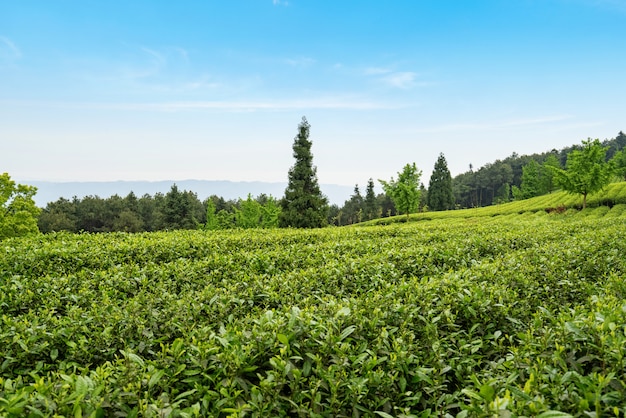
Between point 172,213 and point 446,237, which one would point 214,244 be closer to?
point 446,237

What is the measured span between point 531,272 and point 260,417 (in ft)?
15.8

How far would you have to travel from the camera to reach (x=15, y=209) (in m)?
29.3

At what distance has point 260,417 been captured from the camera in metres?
2.25

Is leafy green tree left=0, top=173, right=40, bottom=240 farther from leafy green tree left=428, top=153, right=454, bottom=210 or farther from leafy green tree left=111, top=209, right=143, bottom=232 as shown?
leafy green tree left=428, top=153, right=454, bottom=210

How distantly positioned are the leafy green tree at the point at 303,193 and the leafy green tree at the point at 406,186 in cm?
947

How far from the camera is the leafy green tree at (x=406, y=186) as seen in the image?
40297 mm

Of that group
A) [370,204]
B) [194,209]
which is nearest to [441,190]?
[370,204]

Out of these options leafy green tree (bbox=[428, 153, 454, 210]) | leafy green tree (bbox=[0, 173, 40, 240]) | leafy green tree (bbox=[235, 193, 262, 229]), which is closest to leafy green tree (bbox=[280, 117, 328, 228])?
leafy green tree (bbox=[235, 193, 262, 229])

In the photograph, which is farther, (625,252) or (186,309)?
(625,252)

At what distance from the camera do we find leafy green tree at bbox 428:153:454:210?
72125 millimetres

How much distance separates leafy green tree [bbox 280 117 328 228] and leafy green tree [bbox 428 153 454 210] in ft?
143

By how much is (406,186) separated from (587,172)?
16.3 metres

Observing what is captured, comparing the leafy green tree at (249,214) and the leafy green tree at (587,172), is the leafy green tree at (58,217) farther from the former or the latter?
the leafy green tree at (587,172)

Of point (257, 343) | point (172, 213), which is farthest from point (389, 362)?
point (172, 213)
